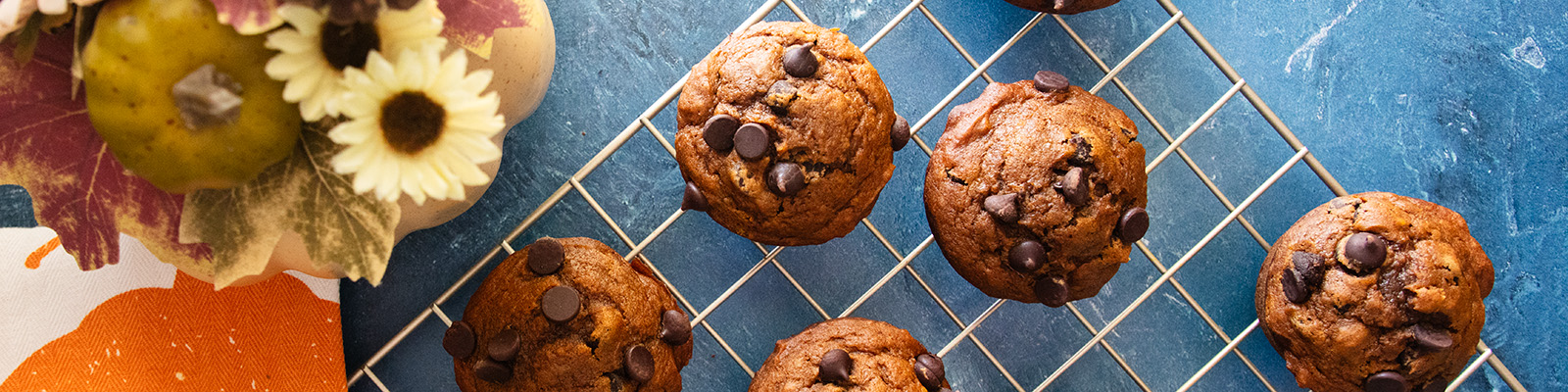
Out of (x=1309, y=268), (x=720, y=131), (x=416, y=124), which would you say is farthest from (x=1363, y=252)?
(x=416, y=124)

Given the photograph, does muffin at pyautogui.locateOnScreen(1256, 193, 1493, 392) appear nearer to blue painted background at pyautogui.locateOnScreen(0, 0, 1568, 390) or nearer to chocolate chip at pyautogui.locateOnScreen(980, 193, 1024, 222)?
blue painted background at pyautogui.locateOnScreen(0, 0, 1568, 390)

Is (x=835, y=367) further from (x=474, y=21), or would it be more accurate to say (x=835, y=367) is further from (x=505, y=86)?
(x=474, y=21)

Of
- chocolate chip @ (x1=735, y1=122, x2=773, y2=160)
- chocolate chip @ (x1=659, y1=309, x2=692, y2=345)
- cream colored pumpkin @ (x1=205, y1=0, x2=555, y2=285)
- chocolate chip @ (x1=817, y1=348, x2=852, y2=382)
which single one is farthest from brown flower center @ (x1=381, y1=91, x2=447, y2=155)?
chocolate chip @ (x1=817, y1=348, x2=852, y2=382)

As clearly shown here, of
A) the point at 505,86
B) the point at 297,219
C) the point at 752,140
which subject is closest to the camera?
the point at 297,219

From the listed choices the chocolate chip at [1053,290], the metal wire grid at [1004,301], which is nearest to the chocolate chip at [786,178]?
the metal wire grid at [1004,301]

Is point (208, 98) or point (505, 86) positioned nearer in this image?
point (208, 98)
